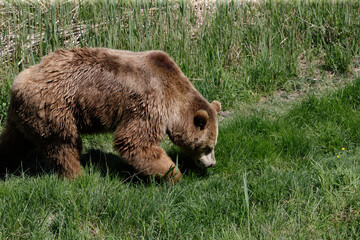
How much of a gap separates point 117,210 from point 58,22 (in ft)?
13.9

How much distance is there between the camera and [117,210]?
3605 millimetres

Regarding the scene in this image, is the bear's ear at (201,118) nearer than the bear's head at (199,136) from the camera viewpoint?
Yes

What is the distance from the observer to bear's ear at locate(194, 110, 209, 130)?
4780 millimetres

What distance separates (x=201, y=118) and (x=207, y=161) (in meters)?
0.59

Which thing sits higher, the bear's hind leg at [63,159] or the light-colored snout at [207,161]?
the bear's hind leg at [63,159]

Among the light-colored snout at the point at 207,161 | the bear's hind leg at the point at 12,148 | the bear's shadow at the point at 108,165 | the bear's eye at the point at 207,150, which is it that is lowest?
the bear's shadow at the point at 108,165

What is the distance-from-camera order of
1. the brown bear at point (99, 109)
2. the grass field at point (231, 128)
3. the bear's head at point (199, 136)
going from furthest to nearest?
the bear's head at point (199, 136) → the brown bear at point (99, 109) → the grass field at point (231, 128)

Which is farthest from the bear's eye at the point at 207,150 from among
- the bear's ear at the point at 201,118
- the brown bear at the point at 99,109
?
the bear's ear at the point at 201,118

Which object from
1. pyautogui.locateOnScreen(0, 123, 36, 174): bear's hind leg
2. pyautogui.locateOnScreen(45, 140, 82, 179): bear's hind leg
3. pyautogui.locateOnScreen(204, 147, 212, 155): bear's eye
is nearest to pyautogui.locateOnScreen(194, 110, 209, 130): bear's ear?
pyautogui.locateOnScreen(204, 147, 212, 155): bear's eye

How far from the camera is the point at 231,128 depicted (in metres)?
5.87

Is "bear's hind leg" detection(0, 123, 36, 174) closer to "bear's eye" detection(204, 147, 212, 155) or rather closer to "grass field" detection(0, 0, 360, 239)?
"grass field" detection(0, 0, 360, 239)

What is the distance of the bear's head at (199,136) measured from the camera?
492 cm

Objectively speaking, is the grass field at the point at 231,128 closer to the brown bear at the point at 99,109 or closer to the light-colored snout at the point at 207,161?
the light-colored snout at the point at 207,161

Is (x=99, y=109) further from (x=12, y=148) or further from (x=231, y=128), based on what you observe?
(x=231, y=128)
